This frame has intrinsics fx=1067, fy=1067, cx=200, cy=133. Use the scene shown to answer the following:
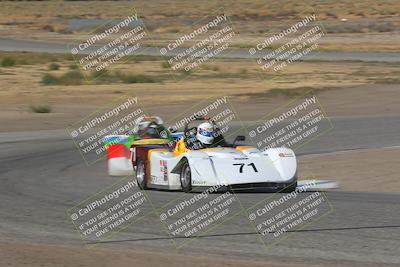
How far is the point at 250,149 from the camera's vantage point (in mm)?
17906

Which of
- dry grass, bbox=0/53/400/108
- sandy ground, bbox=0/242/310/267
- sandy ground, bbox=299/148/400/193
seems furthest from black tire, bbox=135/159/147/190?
dry grass, bbox=0/53/400/108

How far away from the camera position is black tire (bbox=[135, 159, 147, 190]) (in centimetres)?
1867

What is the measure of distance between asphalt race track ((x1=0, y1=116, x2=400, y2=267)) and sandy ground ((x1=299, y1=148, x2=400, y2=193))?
1599 mm

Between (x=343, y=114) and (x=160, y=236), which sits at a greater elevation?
(x=160, y=236)

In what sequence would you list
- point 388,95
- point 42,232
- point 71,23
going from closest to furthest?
point 42,232 < point 388,95 < point 71,23

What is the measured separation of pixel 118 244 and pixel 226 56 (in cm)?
4871

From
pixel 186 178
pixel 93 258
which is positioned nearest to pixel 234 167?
pixel 186 178

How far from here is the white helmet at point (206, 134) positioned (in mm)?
18047

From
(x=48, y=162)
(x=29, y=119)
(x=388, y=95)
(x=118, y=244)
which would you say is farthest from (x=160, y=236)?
(x=388, y=95)

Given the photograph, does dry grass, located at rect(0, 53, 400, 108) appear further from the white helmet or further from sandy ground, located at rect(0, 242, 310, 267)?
sandy ground, located at rect(0, 242, 310, 267)

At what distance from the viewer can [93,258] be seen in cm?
1140

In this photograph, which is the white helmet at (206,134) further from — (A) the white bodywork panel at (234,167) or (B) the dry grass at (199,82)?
(B) the dry grass at (199,82)

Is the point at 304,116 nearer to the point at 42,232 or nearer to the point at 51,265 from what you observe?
the point at 42,232

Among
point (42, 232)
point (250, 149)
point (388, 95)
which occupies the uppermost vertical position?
point (42, 232)
